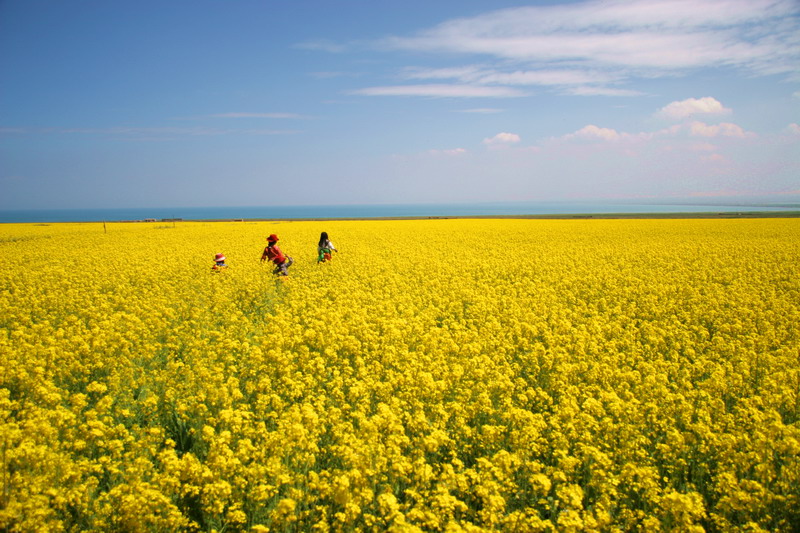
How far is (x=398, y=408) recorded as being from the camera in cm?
512

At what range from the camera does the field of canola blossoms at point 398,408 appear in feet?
11.9

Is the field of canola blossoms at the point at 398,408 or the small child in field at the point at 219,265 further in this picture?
the small child in field at the point at 219,265

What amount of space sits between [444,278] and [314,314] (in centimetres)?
598

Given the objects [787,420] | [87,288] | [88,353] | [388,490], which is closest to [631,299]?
[787,420]

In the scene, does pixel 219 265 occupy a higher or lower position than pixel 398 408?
higher

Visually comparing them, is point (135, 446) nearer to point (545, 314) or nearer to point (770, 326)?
point (545, 314)

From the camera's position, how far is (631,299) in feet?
38.7

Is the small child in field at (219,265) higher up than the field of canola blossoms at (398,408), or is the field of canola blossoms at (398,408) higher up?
the small child in field at (219,265)

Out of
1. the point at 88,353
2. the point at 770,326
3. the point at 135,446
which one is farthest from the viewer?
the point at 770,326

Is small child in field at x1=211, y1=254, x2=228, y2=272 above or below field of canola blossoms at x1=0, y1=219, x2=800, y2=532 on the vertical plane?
above

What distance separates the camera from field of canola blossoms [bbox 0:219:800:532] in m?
3.64

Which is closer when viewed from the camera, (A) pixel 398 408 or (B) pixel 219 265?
(A) pixel 398 408

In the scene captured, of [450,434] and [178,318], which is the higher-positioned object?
[178,318]

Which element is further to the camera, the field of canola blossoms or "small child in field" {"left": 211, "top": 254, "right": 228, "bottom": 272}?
"small child in field" {"left": 211, "top": 254, "right": 228, "bottom": 272}
